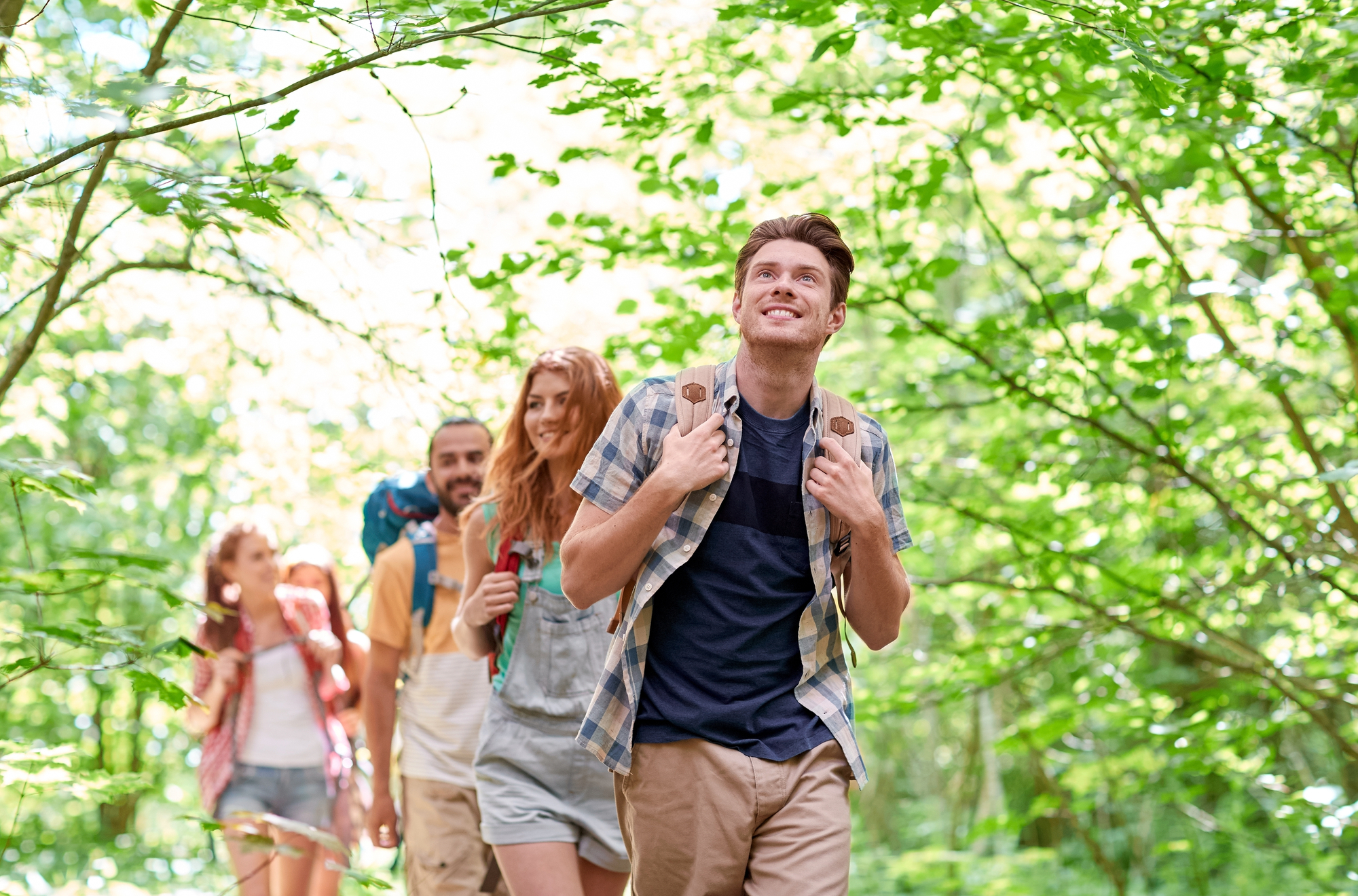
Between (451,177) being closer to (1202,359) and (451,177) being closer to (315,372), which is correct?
(315,372)

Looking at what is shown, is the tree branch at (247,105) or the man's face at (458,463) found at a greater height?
the tree branch at (247,105)

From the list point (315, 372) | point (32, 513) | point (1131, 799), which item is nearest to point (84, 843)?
point (32, 513)

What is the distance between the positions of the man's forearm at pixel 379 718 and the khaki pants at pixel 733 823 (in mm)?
2052

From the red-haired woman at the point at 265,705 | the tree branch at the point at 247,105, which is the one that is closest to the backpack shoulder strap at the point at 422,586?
the red-haired woman at the point at 265,705

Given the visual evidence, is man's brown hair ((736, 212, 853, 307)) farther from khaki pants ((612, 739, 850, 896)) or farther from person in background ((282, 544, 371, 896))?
person in background ((282, 544, 371, 896))

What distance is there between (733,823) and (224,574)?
3.89 meters

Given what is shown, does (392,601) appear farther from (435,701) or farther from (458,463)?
(458,463)

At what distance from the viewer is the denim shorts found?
5109 millimetres

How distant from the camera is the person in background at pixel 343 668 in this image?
537 centimetres

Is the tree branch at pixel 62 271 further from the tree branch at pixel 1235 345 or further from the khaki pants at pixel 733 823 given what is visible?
the tree branch at pixel 1235 345

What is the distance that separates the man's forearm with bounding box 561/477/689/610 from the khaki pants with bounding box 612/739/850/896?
1.21 ft

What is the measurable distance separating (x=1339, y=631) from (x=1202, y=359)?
178 centimetres

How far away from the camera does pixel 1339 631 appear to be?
573 cm

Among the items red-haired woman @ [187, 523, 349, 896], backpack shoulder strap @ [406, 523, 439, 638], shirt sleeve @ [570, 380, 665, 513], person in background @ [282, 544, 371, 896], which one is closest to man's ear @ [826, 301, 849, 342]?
shirt sleeve @ [570, 380, 665, 513]
